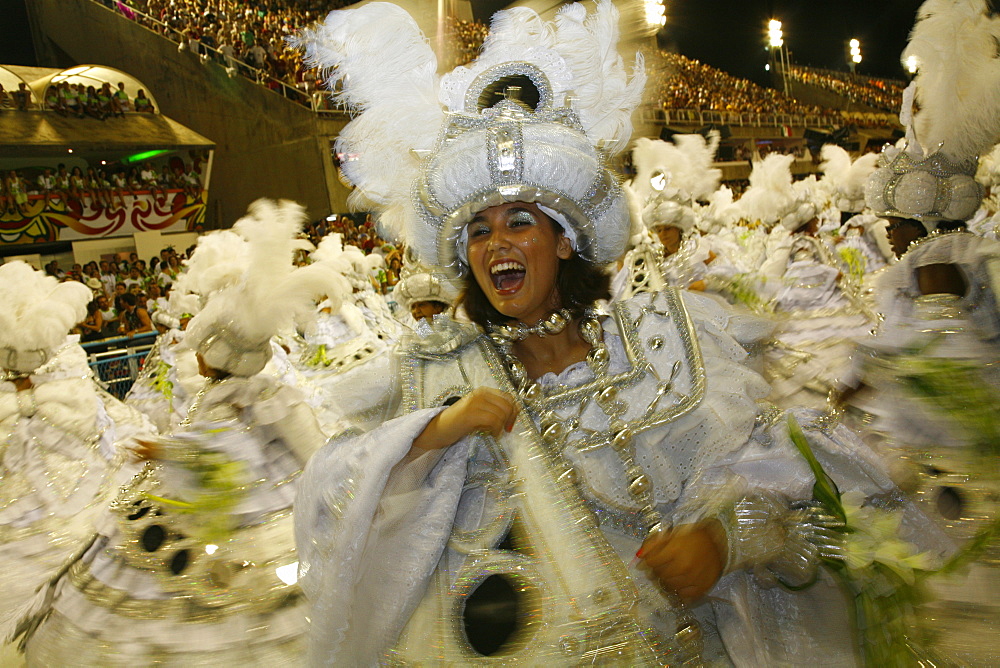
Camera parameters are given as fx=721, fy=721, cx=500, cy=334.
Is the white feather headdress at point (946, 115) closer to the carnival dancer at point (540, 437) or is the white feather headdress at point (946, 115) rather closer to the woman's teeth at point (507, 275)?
the carnival dancer at point (540, 437)

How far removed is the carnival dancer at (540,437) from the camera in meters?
1.54

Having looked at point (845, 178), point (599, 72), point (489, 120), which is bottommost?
point (845, 178)

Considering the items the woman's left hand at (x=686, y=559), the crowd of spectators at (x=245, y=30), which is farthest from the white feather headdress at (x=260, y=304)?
the crowd of spectators at (x=245, y=30)

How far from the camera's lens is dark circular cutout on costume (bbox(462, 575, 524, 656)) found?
5.17 ft

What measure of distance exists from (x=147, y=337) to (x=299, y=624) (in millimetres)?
6941

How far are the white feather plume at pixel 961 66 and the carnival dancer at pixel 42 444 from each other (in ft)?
13.3

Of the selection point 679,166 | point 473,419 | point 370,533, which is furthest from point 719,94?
point 370,533

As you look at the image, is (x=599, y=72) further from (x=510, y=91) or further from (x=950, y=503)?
(x=950, y=503)

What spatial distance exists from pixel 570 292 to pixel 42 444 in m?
3.12

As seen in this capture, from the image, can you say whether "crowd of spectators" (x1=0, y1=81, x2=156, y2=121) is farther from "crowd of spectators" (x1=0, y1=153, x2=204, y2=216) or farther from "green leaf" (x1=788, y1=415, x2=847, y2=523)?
"green leaf" (x1=788, y1=415, x2=847, y2=523)

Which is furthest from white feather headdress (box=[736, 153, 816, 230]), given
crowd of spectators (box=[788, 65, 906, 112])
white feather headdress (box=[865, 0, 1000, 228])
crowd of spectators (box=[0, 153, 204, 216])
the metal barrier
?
crowd of spectators (box=[788, 65, 906, 112])

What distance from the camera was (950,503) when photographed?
5.32 feet

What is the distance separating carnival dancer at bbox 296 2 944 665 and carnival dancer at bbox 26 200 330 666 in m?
0.64

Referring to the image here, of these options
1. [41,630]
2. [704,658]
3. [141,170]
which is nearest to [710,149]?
[704,658]
